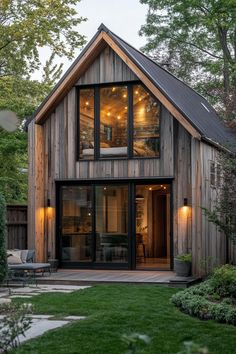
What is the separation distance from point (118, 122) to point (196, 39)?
1124 centimetres

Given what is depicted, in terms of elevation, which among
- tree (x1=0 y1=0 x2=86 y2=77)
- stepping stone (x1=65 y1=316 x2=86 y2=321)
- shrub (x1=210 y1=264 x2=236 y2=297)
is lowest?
stepping stone (x1=65 y1=316 x2=86 y2=321)

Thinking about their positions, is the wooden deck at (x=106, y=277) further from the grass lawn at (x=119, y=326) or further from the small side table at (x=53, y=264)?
the grass lawn at (x=119, y=326)

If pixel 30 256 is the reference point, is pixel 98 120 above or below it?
above

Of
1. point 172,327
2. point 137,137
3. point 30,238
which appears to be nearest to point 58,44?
point 137,137

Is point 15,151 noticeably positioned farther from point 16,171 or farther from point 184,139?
point 184,139

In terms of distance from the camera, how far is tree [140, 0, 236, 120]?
72.6ft

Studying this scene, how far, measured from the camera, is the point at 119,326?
7.51 meters

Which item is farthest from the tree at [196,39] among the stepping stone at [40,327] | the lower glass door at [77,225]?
the stepping stone at [40,327]

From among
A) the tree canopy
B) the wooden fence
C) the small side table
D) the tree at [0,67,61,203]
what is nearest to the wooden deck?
the small side table

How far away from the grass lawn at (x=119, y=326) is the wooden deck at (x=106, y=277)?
1.68 metres

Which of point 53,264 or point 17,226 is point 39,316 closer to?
point 53,264

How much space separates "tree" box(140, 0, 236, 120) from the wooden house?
7.34 meters

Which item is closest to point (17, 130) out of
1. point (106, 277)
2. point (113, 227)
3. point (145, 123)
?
point (145, 123)

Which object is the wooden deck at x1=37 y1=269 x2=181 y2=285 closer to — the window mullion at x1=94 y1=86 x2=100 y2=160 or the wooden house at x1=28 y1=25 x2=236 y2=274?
the wooden house at x1=28 y1=25 x2=236 y2=274
